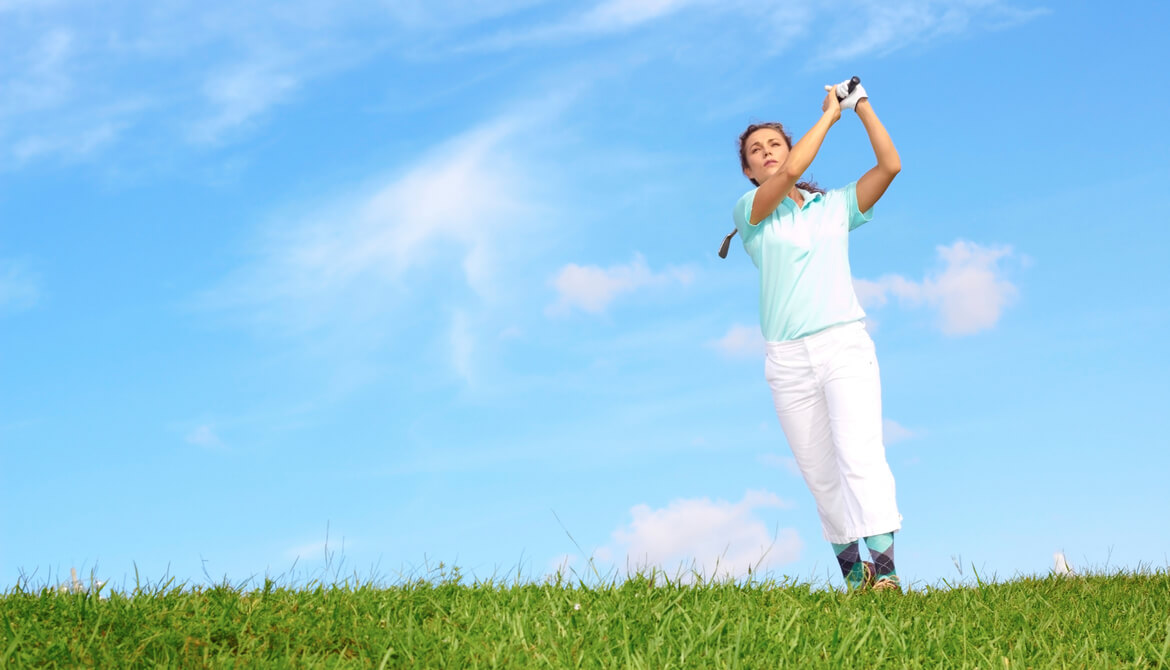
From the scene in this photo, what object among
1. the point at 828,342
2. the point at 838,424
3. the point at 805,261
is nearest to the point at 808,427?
the point at 838,424

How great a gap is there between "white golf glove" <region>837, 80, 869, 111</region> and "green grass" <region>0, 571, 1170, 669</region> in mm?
3179

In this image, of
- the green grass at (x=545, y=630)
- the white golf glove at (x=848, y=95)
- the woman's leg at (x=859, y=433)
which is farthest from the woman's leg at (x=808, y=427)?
the white golf glove at (x=848, y=95)

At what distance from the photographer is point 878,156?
6.66m

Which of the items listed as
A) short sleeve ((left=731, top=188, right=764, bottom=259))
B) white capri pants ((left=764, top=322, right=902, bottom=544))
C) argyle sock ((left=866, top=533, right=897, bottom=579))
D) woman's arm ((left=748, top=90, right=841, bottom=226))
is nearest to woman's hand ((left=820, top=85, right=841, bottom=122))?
woman's arm ((left=748, top=90, right=841, bottom=226))

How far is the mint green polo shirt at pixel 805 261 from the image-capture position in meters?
6.45

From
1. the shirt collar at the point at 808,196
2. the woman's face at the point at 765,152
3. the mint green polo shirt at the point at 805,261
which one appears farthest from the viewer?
the woman's face at the point at 765,152

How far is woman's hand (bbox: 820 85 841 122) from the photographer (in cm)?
662

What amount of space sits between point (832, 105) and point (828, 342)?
5.25 feet

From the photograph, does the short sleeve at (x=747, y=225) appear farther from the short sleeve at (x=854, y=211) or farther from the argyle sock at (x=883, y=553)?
the argyle sock at (x=883, y=553)

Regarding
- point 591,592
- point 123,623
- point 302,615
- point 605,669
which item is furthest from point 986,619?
point 123,623

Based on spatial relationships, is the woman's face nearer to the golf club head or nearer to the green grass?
the golf club head

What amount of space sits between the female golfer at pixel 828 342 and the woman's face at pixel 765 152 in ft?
0.07

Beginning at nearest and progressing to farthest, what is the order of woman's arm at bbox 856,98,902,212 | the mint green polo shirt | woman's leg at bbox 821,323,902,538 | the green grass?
the green grass < woman's leg at bbox 821,323,902,538 < the mint green polo shirt < woman's arm at bbox 856,98,902,212

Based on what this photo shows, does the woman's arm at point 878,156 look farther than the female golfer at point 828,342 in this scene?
Yes
